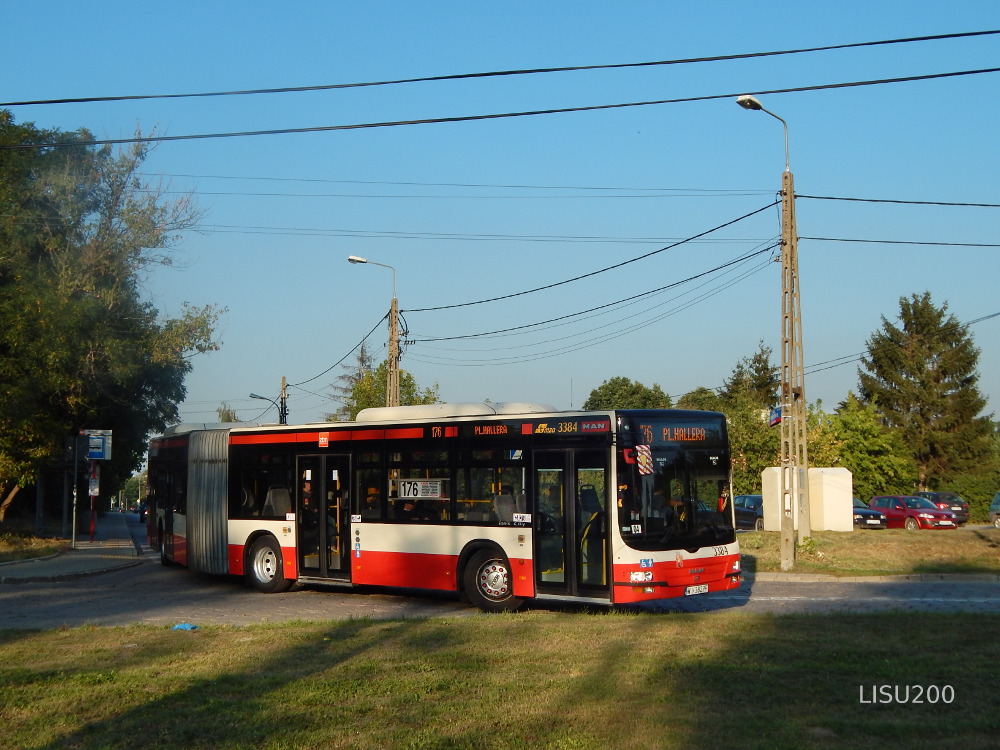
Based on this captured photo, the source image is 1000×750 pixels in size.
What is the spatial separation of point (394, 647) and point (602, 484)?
431 centimetres

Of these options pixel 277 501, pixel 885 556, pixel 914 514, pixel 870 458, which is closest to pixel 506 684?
pixel 277 501

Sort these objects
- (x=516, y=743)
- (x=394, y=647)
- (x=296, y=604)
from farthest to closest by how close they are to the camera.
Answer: (x=296, y=604)
(x=394, y=647)
(x=516, y=743)

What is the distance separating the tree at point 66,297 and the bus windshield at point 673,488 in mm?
17720

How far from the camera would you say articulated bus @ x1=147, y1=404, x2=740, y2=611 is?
13930 millimetres

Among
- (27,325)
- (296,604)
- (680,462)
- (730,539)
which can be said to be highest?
(27,325)

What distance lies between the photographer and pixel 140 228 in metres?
29.1

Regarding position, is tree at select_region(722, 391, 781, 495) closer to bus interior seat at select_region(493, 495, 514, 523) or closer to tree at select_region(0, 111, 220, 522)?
tree at select_region(0, 111, 220, 522)

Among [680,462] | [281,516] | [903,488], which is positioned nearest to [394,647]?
[680,462]

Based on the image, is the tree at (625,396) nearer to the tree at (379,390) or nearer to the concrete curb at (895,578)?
the tree at (379,390)

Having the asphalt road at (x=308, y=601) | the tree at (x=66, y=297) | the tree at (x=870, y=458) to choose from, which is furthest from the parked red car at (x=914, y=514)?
the tree at (x=66, y=297)

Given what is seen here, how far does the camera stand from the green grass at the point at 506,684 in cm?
696

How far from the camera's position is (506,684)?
8641 mm

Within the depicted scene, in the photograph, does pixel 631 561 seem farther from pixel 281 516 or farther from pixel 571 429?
pixel 281 516

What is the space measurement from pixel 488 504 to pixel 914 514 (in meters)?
28.0
